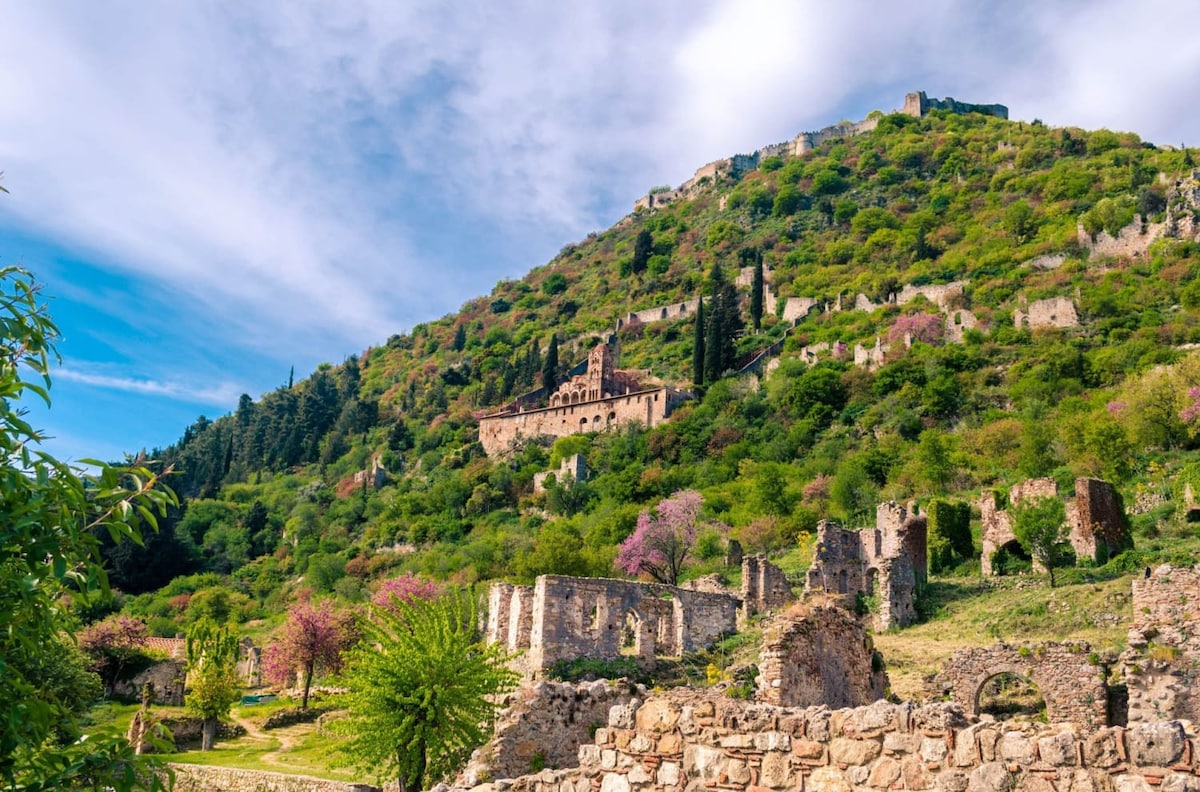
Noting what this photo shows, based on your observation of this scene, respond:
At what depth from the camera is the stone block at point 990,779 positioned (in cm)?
485

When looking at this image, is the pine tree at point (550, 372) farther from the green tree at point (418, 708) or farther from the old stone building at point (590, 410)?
the green tree at point (418, 708)

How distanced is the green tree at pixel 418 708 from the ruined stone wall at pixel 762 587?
14888 millimetres

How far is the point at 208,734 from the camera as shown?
92.3 feet

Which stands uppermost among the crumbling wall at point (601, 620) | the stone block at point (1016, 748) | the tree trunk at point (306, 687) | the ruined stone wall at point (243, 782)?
the crumbling wall at point (601, 620)

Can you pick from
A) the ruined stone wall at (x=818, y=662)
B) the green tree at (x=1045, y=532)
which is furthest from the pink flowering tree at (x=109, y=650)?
the ruined stone wall at (x=818, y=662)

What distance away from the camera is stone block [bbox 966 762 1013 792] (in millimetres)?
4852

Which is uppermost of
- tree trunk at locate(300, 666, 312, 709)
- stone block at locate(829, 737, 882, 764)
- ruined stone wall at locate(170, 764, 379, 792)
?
stone block at locate(829, 737, 882, 764)

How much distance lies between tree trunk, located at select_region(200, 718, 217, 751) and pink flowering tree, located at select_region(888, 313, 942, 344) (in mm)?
56847

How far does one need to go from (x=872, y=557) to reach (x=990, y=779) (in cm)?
2750

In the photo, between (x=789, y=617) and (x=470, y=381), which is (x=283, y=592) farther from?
(x=789, y=617)

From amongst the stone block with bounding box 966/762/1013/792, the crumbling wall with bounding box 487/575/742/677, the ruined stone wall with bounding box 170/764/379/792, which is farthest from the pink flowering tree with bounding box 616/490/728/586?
the stone block with bounding box 966/762/1013/792

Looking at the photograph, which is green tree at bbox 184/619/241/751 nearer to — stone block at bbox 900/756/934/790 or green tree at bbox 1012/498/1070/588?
green tree at bbox 1012/498/1070/588

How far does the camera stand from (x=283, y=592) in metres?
68.9

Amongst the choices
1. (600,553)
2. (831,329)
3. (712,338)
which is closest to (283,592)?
(600,553)
